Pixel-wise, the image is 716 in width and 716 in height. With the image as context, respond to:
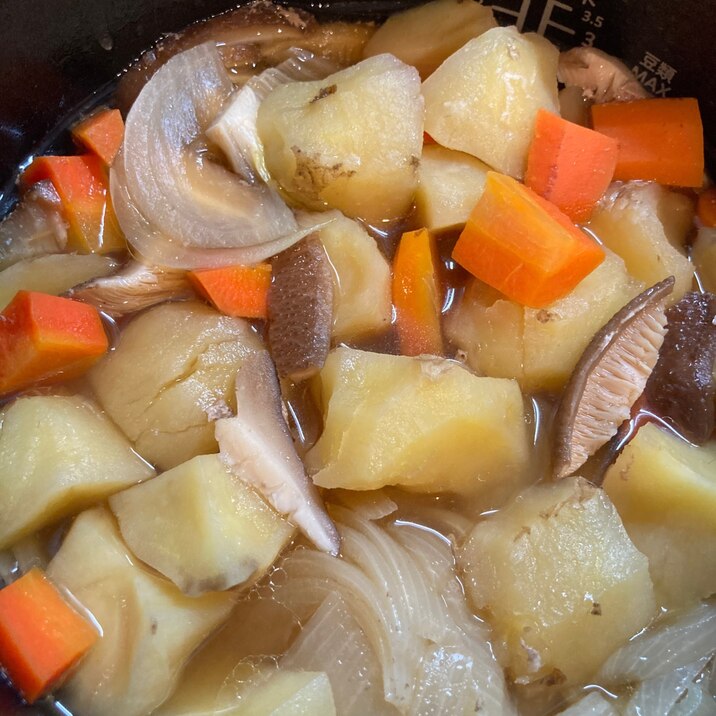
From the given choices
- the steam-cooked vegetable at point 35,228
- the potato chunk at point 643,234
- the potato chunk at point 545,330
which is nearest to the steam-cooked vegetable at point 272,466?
the potato chunk at point 545,330

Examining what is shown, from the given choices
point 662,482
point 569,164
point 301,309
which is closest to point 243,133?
point 301,309

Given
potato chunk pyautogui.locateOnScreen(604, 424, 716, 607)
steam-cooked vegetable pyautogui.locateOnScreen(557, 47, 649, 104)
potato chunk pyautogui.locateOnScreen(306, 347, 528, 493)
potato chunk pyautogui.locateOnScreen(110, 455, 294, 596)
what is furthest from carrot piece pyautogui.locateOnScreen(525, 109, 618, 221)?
potato chunk pyautogui.locateOnScreen(110, 455, 294, 596)

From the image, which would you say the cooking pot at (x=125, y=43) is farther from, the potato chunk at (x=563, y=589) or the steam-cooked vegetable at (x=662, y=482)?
the potato chunk at (x=563, y=589)

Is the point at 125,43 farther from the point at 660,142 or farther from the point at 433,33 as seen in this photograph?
the point at 660,142

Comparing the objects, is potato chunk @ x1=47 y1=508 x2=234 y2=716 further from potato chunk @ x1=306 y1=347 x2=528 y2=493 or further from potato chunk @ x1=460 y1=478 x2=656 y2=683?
potato chunk @ x1=460 y1=478 x2=656 y2=683

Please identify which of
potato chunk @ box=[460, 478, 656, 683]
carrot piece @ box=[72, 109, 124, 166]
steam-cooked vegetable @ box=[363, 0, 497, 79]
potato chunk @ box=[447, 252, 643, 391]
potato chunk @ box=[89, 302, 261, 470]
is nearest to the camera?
potato chunk @ box=[460, 478, 656, 683]

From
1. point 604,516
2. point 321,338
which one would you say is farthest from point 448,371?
point 604,516
